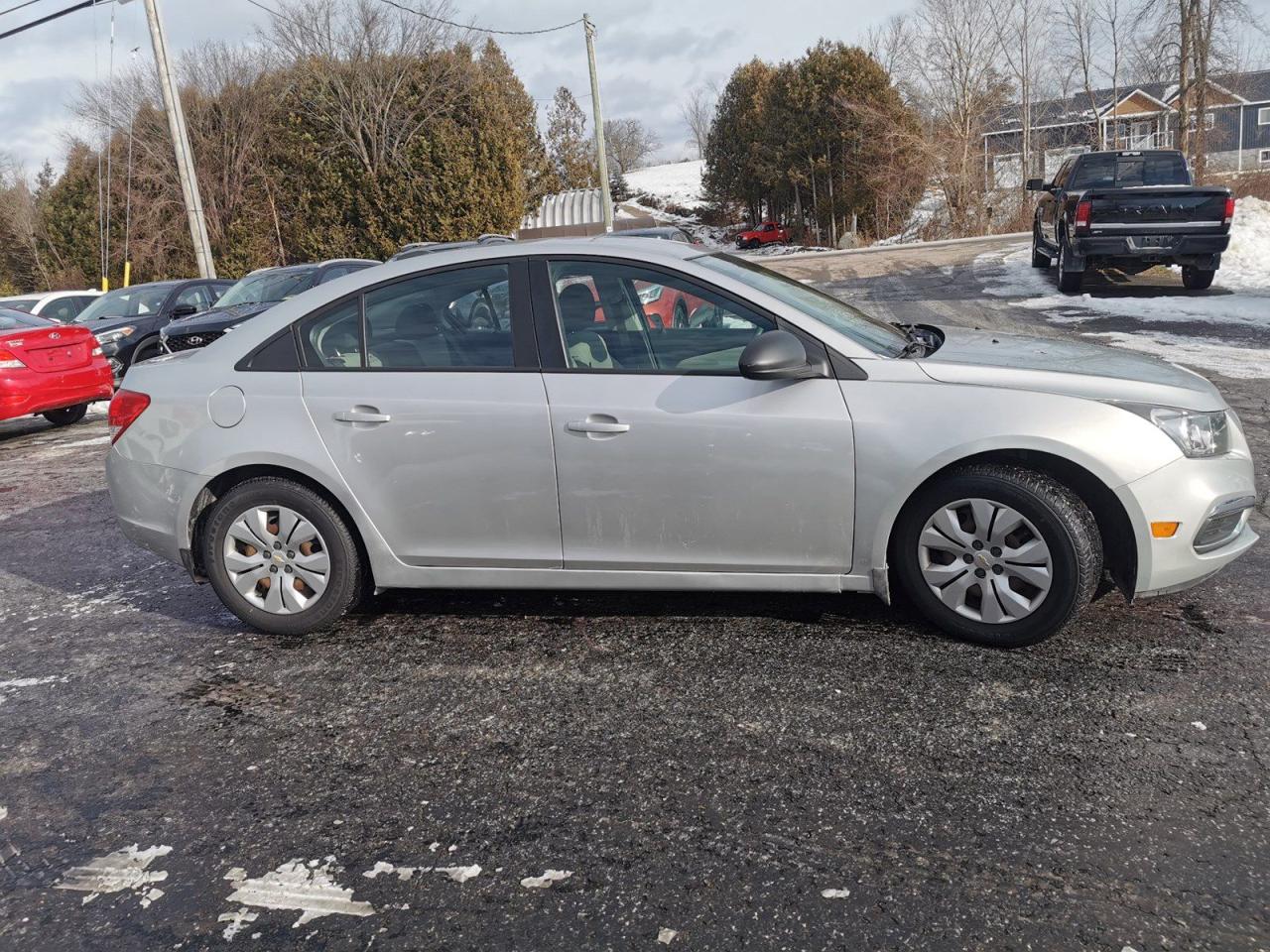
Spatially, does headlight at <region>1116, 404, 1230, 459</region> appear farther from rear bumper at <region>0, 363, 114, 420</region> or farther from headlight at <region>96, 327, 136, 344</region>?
headlight at <region>96, 327, 136, 344</region>

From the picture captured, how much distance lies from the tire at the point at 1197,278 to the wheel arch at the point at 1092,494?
12.7m

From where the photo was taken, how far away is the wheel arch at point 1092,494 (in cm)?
379

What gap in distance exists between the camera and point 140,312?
15023 mm

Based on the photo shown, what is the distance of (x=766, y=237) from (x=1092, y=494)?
43.5 metres

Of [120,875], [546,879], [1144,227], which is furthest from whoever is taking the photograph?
[1144,227]

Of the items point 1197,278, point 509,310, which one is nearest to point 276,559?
point 509,310

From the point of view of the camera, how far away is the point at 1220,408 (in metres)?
3.92

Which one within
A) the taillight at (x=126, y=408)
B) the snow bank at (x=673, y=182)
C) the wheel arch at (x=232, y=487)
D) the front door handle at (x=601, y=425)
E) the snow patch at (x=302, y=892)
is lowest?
the snow patch at (x=302, y=892)

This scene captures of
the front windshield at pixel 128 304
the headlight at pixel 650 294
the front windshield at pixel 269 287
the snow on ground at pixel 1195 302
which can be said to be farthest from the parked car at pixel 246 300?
the headlight at pixel 650 294

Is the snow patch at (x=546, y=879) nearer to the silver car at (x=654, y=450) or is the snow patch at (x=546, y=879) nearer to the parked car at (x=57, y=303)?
the silver car at (x=654, y=450)

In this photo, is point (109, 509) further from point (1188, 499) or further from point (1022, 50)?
point (1022, 50)

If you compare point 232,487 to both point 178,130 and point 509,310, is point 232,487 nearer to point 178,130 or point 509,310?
point 509,310

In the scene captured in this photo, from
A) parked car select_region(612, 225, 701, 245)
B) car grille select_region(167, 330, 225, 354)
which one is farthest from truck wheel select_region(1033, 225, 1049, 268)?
car grille select_region(167, 330, 225, 354)

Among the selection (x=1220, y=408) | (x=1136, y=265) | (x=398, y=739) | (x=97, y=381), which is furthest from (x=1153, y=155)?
(x=398, y=739)
